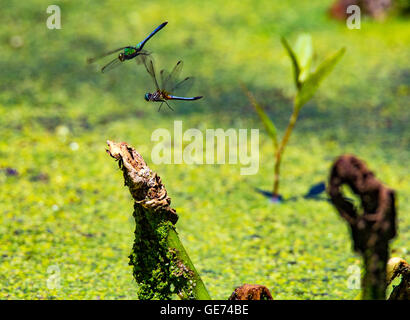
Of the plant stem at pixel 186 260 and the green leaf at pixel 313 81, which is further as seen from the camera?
the green leaf at pixel 313 81

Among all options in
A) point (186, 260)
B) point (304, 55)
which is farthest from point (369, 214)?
point (304, 55)

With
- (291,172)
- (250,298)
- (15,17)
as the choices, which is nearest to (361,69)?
(291,172)

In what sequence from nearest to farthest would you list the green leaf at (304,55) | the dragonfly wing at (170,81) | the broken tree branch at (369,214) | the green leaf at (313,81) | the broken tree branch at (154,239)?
the broken tree branch at (369,214) < the broken tree branch at (154,239) < the dragonfly wing at (170,81) < the green leaf at (313,81) < the green leaf at (304,55)

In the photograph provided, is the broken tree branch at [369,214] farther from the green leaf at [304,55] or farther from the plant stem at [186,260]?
the green leaf at [304,55]

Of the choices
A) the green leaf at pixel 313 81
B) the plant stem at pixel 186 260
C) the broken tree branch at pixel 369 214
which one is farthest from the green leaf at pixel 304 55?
the broken tree branch at pixel 369 214

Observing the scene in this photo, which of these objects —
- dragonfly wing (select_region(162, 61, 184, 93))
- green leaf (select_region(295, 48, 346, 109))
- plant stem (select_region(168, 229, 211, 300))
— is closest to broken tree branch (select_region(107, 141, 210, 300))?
plant stem (select_region(168, 229, 211, 300))

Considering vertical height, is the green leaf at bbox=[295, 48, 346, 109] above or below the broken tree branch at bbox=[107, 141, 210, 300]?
above

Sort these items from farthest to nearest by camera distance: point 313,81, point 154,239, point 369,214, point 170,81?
point 313,81 < point 170,81 < point 154,239 < point 369,214

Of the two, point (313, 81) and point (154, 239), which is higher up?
point (313, 81)

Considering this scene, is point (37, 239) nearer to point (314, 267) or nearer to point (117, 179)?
point (117, 179)

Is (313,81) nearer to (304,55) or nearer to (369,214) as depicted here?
(304,55)

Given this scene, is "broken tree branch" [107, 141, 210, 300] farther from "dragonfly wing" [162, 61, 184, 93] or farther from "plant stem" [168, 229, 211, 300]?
"dragonfly wing" [162, 61, 184, 93]
